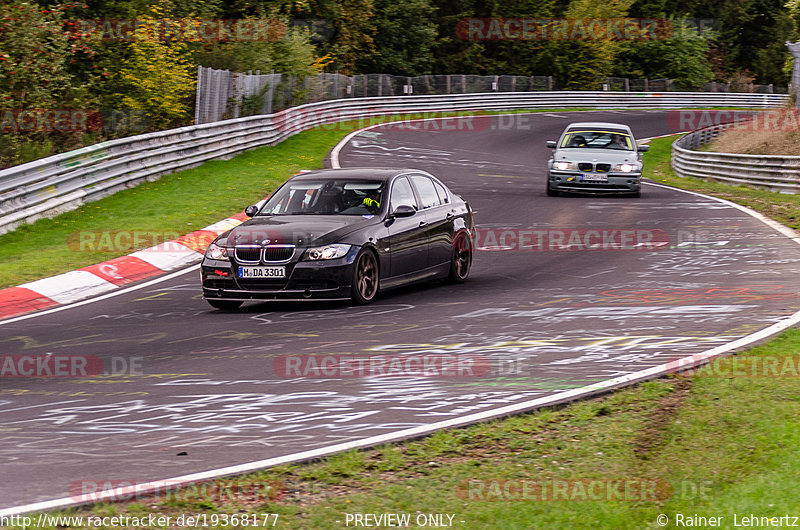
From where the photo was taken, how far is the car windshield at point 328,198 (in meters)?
12.2

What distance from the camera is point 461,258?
1355cm

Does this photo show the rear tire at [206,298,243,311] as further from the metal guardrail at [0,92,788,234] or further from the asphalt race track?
the metal guardrail at [0,92,788,234]

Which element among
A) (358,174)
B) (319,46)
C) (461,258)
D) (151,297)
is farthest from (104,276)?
(319,46)

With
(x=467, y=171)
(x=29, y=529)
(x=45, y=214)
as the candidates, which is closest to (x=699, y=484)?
(x=29, y=529)

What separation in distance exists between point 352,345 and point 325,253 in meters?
2.20

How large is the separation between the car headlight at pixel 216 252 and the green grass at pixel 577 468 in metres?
5.59

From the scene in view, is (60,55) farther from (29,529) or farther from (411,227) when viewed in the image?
(29,529)

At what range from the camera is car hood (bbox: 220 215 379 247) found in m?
11.3

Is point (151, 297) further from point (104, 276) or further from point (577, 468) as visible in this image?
point (577, 468)

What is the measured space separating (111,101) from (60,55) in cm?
177

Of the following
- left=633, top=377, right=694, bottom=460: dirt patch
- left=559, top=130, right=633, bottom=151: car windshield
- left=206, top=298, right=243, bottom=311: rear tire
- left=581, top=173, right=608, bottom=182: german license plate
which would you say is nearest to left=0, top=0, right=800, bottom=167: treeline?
left=206, top=298, right=243, bottom=311: rear tire

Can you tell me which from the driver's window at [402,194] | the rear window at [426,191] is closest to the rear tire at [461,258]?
the rear window at [426,191]

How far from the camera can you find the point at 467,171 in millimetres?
30234

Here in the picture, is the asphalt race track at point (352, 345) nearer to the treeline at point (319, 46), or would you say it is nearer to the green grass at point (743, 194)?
the green grass at point (743, 194)
